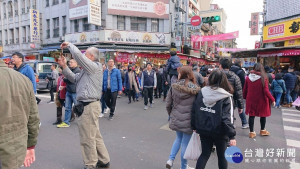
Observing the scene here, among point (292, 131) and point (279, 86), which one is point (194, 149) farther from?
point (279, 86)

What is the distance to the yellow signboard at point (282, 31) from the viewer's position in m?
14.6

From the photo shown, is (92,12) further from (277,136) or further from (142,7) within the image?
(277,136)

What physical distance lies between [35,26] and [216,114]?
26292mm

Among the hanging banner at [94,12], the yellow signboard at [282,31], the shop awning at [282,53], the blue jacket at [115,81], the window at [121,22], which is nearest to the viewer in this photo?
the blue jacket at [115,81]

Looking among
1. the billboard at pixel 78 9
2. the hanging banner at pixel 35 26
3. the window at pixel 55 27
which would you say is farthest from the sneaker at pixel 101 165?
the hanging banner at pixel 35 26

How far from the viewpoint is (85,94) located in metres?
3.57

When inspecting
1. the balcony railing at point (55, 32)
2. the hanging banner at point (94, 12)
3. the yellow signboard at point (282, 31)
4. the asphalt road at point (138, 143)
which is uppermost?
the hanging banner at point (94, 12)

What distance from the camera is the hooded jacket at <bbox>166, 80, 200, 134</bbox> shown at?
342 centimetres

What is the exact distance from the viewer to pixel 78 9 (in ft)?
69.6

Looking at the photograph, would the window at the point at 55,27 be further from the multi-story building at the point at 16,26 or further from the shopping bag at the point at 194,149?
the shopping bag at the point at 194,149

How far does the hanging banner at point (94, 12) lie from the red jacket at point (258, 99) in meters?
15.9

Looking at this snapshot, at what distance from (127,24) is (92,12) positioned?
11.9 ft

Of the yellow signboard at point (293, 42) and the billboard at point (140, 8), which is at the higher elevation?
the billboard at point (140, 8)

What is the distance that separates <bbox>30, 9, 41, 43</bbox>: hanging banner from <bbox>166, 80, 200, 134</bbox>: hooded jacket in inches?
986
